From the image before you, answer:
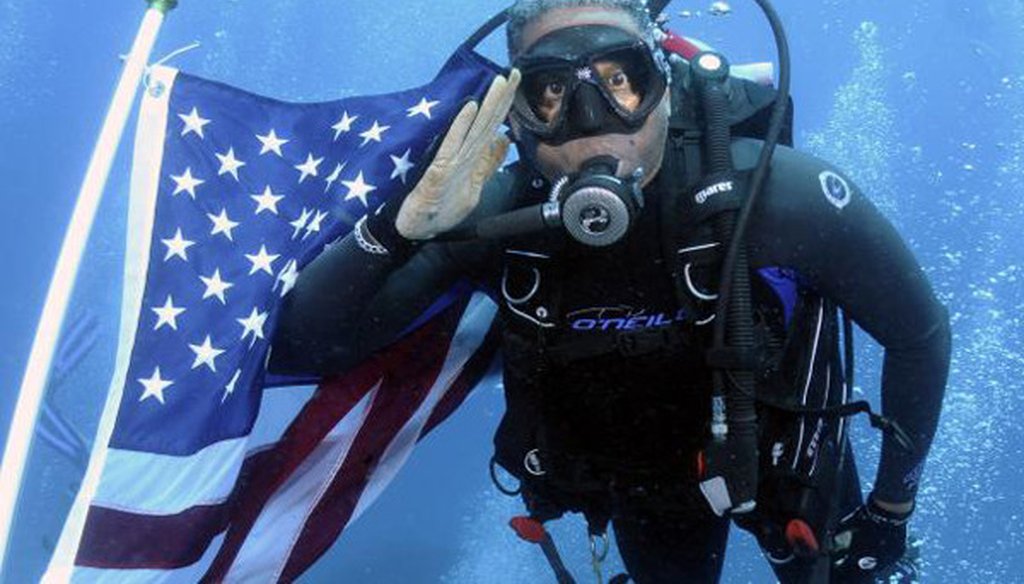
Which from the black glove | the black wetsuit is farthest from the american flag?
the black glove

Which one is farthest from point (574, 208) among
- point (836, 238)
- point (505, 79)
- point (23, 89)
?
point (23, 89)

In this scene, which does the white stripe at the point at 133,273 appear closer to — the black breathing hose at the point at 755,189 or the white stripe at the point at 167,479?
the white stripe at the point at 167,479

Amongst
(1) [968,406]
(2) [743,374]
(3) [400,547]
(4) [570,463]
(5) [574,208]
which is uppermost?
(5) [574,208]

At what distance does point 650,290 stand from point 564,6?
76 centimetres

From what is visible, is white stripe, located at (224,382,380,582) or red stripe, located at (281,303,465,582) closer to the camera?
white stripe, located at (224,382,380,582)

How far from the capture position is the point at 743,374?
228 centimetres

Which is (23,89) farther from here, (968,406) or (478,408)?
(968,406)

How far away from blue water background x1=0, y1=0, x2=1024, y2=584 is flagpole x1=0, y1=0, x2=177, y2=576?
11.9 ft

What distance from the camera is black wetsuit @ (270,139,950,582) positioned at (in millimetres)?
2324

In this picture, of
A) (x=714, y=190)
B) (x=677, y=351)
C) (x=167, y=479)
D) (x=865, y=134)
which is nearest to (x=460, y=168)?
(x=714, y=190)

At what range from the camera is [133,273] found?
2.49 meters

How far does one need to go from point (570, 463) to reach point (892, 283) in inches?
40.3

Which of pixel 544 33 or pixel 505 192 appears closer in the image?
pixel 544 33

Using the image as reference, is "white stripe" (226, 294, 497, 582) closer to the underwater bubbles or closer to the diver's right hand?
the diver's right hand
